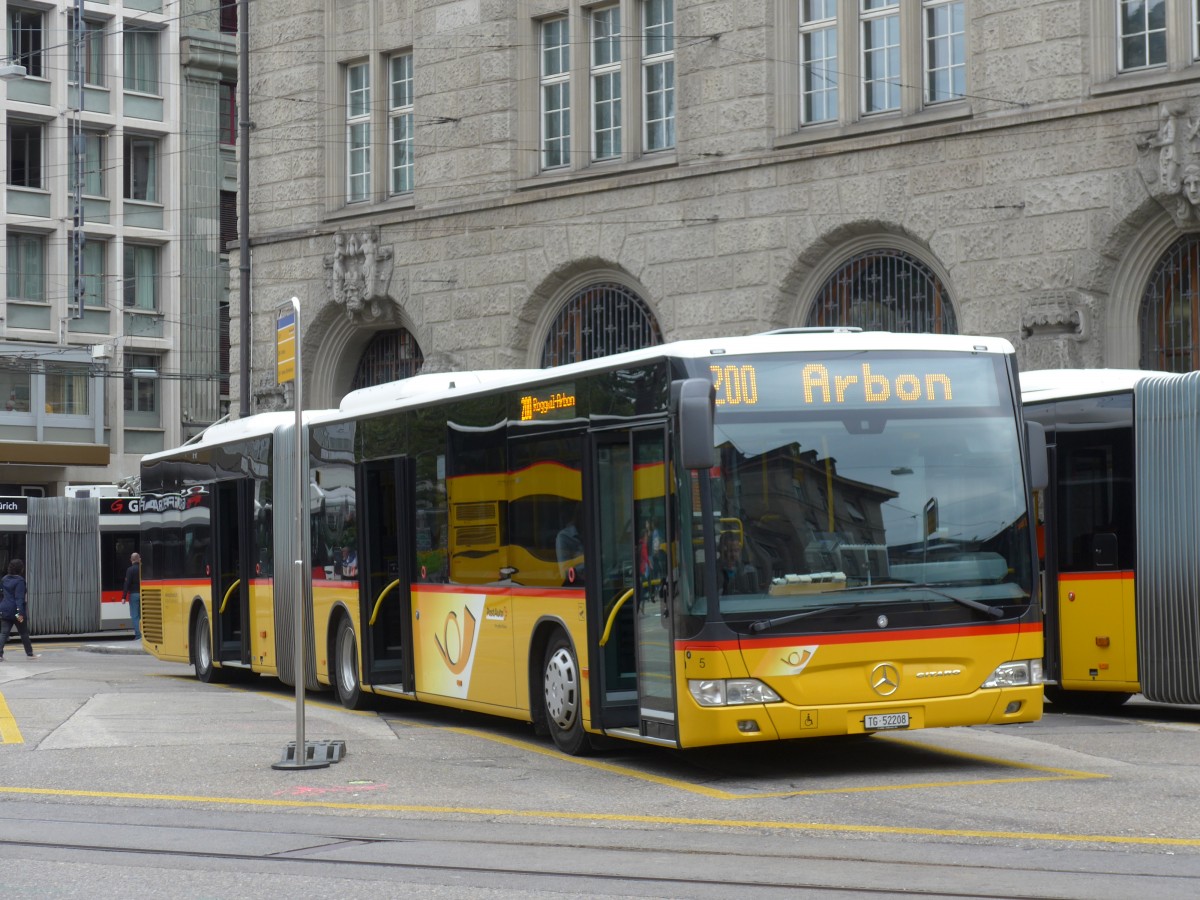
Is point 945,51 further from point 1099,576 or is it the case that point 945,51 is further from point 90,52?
point 90,52

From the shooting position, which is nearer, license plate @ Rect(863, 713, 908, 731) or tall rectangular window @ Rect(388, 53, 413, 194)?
license plate @ Rect(863, 713, 908, 731)

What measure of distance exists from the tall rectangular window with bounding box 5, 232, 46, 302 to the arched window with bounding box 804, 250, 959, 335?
3576cm

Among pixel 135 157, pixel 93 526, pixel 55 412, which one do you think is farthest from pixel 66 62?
pixel 93 526

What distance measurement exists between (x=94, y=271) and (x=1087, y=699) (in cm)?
4559

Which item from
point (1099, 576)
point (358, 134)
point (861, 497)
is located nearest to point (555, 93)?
point (358, 134)

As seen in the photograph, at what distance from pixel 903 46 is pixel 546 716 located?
13861mm

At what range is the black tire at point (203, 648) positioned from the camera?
22938 mm

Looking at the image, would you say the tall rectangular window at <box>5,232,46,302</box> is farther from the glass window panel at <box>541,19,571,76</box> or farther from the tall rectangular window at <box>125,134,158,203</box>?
the glass window panel at <box>541,19,571,76</box>

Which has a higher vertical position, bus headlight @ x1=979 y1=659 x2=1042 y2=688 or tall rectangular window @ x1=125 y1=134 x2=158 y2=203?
tall rectangular window @ x1=125 y1=134 x2=158 y2=203

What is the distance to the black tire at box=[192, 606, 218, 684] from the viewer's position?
22.9m

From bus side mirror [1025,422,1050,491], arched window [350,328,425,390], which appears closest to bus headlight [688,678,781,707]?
bus side mirror [1025,422,1050,491]

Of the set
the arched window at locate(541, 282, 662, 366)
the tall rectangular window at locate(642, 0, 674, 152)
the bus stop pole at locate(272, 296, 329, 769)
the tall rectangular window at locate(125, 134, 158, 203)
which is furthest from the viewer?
the tall rectangular window at locate(125, 134, 158, 203)

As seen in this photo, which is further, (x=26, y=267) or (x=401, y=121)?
(x=26, y=267)

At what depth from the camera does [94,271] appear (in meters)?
58.2
